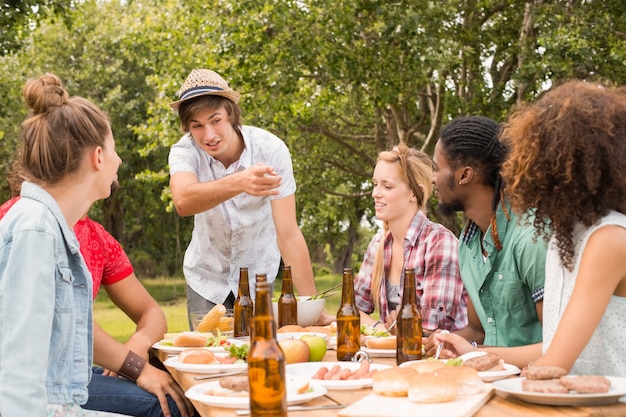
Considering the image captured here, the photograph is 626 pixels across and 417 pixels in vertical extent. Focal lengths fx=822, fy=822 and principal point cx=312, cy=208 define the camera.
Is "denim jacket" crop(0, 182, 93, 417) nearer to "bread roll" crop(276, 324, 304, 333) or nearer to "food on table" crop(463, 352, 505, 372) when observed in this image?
"bread roll" crop(276, 324, 304, 333)

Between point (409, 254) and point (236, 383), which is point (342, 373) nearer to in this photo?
point (236, 383)

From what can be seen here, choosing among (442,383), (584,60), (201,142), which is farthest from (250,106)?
(442,383)

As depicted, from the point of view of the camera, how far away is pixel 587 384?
214 cm

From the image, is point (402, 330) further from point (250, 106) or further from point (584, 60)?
point (250, 106)

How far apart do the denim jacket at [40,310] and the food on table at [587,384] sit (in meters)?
1.44

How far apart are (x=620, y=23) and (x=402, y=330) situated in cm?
919

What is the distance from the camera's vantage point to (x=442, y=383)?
2193mm

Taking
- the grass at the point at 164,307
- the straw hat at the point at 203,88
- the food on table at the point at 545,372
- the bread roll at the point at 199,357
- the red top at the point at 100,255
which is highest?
the straw hat at the point at 203,88

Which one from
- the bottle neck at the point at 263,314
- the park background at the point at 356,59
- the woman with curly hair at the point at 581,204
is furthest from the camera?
the park background at the point at 356,59

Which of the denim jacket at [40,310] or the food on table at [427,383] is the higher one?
the denim jacket at [40,310]

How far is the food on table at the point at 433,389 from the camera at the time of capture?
7.14 feet

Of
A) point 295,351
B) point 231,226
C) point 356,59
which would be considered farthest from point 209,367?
point 356,59

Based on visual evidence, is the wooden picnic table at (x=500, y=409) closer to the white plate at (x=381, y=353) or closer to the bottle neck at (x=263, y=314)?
the bottle neck at (x=263, y=314)

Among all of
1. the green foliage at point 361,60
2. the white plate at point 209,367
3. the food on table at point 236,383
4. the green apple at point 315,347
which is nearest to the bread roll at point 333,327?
A: the green apple at point 315,347
